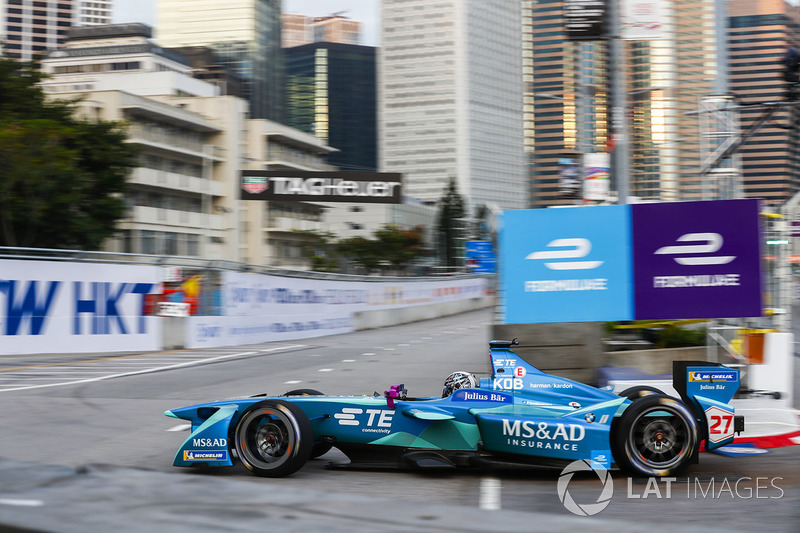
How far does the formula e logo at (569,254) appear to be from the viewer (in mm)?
9750

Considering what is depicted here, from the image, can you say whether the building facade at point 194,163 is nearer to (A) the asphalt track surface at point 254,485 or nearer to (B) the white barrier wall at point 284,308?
(B) the white barrier wall at point 284,308

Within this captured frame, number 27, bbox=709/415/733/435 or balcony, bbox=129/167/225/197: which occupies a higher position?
balcony, bbox=129/167/225/197

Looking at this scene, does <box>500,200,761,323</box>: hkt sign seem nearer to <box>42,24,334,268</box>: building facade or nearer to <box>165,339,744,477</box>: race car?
<box>165,339,744,477</box>: race car

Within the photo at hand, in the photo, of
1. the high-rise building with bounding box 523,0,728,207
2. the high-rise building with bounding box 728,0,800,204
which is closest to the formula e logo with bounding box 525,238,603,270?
the high-rise building with bounding box 523,0,728,207

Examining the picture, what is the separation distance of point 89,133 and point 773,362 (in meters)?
34.3

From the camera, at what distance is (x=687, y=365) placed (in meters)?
6.89

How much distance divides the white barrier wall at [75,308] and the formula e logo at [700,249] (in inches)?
586

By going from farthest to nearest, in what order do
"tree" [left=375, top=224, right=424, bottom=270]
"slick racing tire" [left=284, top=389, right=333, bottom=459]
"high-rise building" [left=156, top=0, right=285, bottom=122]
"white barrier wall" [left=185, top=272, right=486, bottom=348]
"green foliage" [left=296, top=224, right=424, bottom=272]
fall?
"high-rise building" [left=156, top=0, right=285, bottom=122] < "tree" [left=375, top=224, right=424, bottom=270] < "green foliage" [left=296, top=224, right=424, bottom=272] < "white barrier wall" [left=185, top=272, right=486, bottom=348] < "slick racing tire" [left=284, top=389, right=333, bottom=459]

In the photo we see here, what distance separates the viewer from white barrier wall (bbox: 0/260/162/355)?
733 inches

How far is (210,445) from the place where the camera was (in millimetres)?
6508

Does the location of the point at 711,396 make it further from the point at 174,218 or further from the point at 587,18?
the point at 174,218

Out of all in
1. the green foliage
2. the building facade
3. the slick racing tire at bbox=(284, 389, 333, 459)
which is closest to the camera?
the slick racing tire at bbox=(284, 389, 333, 459)

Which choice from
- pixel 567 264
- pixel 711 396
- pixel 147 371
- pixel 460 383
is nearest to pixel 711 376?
pixel 711 396

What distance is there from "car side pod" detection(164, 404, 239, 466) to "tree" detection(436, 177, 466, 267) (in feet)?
358
